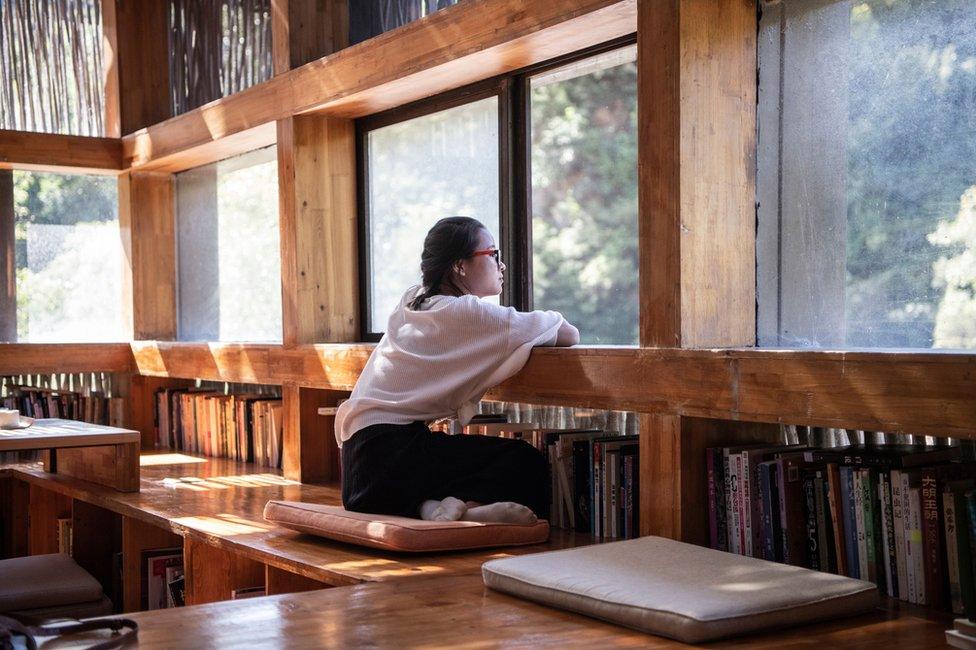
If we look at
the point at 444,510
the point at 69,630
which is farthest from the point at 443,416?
the point at 69,630

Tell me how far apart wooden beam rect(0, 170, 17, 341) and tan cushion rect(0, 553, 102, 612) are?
277cm

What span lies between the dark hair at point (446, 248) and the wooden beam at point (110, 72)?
331 cm

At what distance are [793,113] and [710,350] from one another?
74 centimetres

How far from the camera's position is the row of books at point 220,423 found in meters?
5.21

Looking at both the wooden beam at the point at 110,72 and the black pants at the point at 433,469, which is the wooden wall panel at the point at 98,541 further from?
the wooden beam at the point at 110,72

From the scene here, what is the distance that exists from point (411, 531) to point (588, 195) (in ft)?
4.17

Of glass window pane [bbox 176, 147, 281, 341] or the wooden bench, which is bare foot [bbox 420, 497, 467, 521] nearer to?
the wooden bench

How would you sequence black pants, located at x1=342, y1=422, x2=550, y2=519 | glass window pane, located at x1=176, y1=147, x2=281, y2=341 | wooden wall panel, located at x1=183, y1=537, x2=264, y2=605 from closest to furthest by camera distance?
black pants, located at x1=342, y1=422, x2=550, y2=519
wooden wall panel, located at x1=183, y1=537, x2=264, y2=605
glass window pane, located at x1=176, y1=147, x2=281, y2=341

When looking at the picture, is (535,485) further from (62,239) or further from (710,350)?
(62,239)

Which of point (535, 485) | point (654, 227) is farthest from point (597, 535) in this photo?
point (654, 227)

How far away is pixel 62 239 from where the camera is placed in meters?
6.20

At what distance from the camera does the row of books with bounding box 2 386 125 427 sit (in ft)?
19.6

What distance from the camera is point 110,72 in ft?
20.2

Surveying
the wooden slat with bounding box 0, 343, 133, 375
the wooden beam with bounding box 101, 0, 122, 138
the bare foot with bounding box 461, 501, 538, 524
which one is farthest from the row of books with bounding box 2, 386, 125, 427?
the bare foot with bounding box 461, 501, 538, 524
